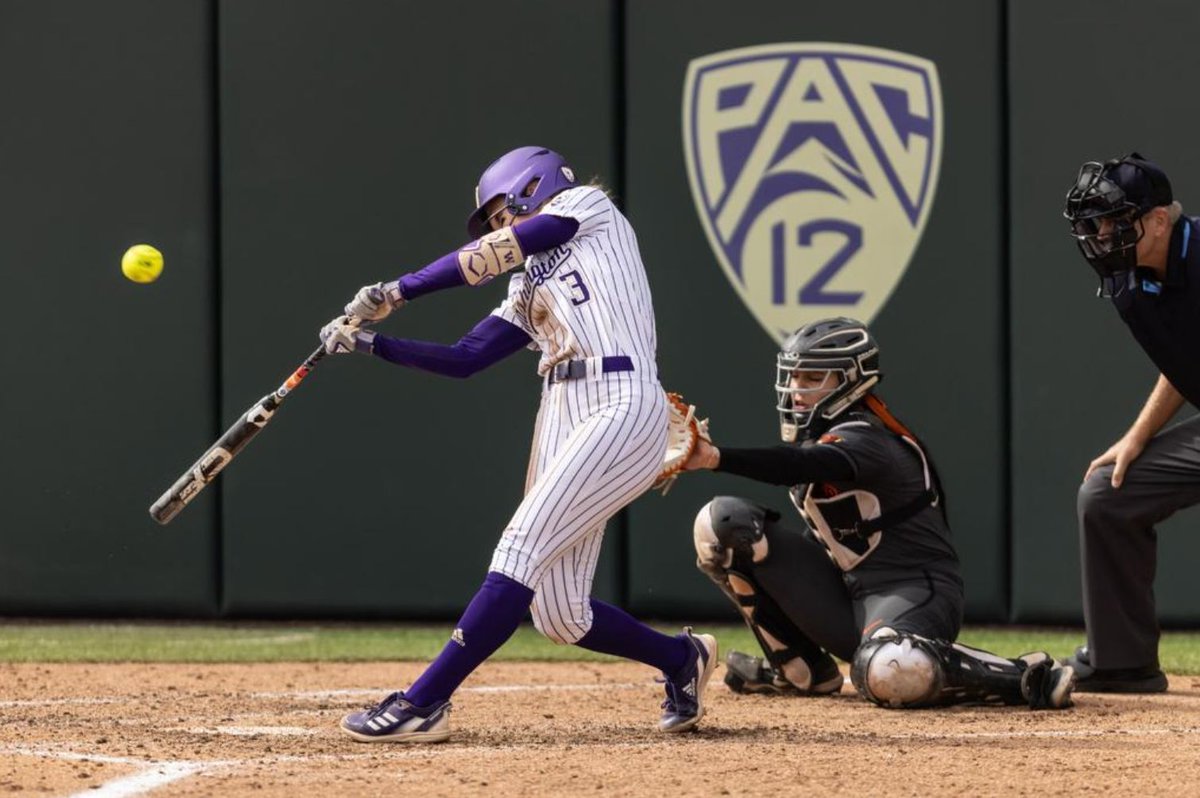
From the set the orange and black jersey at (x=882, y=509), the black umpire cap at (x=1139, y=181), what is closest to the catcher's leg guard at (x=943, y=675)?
the orange and black jersey at (x=882, y=509)

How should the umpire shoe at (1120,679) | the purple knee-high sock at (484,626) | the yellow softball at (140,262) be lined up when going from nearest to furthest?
the purple knee-high sock at (484,626)
the yellow softball at (140,262)
the umpire shoe at (1120,679)

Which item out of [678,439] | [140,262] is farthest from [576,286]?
[140,262]

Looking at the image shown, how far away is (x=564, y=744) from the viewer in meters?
4.80

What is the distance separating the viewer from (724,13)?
26.2 feet

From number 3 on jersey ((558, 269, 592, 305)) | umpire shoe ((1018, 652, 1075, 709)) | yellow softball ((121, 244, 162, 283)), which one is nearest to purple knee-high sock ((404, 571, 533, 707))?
number 3 on jersey ((558, 269, 592, 305))

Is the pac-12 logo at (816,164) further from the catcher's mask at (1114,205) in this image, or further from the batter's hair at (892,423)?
the catcher's mask at (1114,205)

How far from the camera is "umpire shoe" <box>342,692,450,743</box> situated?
15.4ft

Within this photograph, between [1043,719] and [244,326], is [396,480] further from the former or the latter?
[1043,719]

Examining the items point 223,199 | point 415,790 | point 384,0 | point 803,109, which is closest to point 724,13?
point 803,109

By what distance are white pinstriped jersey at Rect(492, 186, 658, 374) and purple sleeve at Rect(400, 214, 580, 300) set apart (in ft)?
0.18

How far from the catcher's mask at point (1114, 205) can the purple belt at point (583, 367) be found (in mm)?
1378

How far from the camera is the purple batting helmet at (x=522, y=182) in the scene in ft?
16.6

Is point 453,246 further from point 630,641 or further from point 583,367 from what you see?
point 630,641

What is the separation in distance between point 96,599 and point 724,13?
139 inches
